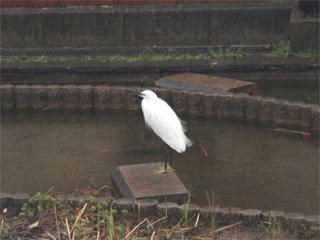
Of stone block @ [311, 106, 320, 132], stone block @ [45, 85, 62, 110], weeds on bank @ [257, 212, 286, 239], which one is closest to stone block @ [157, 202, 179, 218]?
weeds on bank @ [257, 212, 286, 239]

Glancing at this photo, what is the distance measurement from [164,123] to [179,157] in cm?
110

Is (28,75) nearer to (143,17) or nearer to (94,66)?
(94,66)

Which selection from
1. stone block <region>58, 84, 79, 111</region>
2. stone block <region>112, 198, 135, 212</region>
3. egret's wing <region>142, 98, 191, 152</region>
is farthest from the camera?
stone block <region>58, 84, 79, 111</region>

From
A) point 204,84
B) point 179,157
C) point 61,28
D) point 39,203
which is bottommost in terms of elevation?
point 179,157

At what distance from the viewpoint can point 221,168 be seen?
778 cm

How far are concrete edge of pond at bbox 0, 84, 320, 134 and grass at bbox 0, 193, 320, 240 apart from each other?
3390mm

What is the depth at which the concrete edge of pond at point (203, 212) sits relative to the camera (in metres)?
5.73

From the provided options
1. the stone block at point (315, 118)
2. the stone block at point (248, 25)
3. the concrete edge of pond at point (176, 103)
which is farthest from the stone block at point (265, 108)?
the stone block at point (248, 25)

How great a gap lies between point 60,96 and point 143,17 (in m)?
2.80

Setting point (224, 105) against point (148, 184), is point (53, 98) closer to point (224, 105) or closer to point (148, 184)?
point (224, 105)

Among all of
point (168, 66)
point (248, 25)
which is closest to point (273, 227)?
point (168, 66)

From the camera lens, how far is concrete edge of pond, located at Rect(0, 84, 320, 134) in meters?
9.17

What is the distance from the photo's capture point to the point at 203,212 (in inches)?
230

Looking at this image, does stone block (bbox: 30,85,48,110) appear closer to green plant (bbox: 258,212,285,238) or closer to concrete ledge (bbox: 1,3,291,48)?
concrete ledge (bbox: 1,3,291,48)
